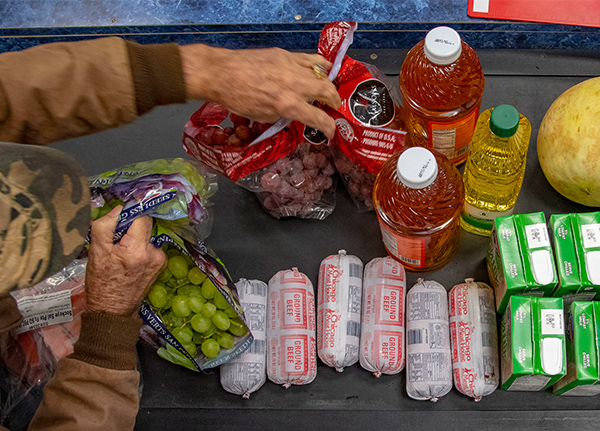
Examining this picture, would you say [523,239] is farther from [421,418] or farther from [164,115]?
[164,115]

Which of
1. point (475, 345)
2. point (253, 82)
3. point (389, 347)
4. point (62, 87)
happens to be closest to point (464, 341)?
point (475, 345)

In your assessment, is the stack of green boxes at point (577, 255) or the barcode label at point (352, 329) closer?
the stack of green boxes at point (577, 255)

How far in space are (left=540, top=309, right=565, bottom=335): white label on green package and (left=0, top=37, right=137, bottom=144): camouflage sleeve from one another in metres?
0.88

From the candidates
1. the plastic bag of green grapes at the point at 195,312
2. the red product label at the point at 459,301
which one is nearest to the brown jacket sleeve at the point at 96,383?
the plastic bag of green grapes at the point at 195,312

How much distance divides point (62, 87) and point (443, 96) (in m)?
0.77

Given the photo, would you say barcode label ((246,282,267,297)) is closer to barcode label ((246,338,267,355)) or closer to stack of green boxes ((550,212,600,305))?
barcode label ((246,338,267,355))

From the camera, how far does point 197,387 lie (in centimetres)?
126

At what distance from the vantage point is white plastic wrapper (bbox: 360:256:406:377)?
1.20 m

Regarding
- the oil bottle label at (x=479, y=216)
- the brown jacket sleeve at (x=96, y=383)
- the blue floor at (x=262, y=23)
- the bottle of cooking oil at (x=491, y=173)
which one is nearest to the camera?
the brown jacket sleeve at (x=96, y=383)

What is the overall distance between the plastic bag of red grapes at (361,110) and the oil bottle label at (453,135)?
0.08 metres

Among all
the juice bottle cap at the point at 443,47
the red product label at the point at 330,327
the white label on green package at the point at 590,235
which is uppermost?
the juice bottle cap at the point at 443,47

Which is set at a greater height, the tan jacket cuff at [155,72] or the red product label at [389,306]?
the tan jacket cuff at [155,72]

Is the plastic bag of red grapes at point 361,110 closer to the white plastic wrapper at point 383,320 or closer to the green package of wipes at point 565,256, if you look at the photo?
the white plastic wrapper at point 383,320

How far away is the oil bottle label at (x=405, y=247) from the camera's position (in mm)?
1158
